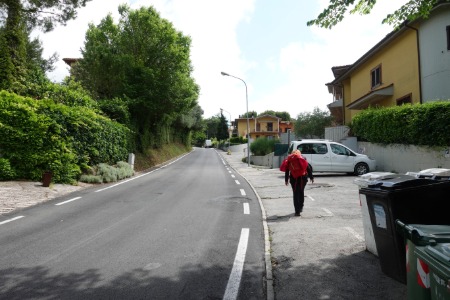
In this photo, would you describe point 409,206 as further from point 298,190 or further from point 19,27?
point 19,27

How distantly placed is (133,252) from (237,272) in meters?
1.76

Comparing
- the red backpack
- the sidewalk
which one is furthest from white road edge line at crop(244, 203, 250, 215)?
the red backpack

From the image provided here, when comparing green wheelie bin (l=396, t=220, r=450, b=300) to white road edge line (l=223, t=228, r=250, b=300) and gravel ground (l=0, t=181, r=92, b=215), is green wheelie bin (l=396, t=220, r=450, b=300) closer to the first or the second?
white road edge line (l=223, t=228, r=250, b=300)

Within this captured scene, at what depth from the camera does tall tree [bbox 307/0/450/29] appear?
5625mm

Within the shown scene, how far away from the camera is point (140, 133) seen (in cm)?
2923

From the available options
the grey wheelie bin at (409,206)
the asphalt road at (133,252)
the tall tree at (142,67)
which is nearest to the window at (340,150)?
the asphalt road at (133,252)

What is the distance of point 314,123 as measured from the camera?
33844mm

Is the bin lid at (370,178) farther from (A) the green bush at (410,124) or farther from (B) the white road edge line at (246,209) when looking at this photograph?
(A) the green bush at (410,124)

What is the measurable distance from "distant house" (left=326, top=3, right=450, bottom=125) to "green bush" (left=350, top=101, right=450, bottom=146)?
7.17ft

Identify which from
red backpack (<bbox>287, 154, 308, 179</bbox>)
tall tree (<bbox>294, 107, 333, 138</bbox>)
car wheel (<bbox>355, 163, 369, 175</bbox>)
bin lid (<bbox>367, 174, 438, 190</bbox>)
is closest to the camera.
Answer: bin lid (<bbox>367, 174, 438, 190</bbox>)

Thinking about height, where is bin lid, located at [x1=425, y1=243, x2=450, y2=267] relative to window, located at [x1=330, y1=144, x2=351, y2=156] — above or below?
below

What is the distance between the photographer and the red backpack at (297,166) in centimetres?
829

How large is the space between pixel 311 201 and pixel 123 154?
49.4 ft

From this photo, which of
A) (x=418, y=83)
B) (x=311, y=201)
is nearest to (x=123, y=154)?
(x=311, y=201)
